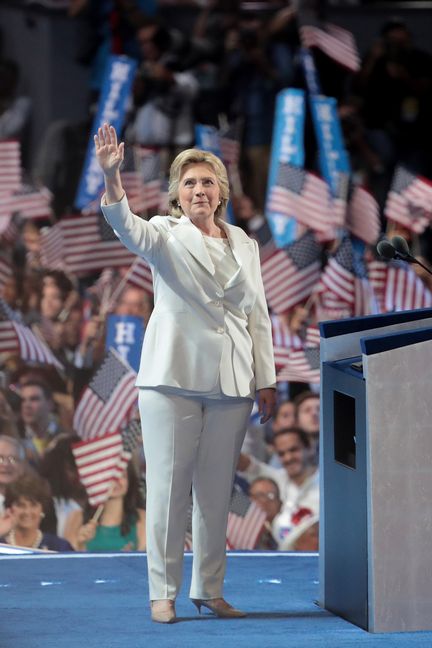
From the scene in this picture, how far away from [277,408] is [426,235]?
1282 mm

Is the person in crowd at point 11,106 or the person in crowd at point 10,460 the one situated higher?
the person in crowd at point 11,106

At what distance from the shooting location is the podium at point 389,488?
9.37 feet

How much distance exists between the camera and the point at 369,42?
600 centimetres

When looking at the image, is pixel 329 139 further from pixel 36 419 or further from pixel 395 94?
pixel 36 419

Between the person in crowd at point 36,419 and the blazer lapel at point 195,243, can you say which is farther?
the person in crowd at point 36,419

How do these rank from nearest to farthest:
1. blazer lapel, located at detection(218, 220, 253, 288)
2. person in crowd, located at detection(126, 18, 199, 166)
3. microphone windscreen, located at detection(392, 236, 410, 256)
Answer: microphone windscreen, located at detection(392, 236, 410, 256), blazer lapel, located at detection(218, 220, 253, 288), person in crowd, located at detection(126, 18, 199, 166)

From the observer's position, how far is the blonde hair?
10.1 feet

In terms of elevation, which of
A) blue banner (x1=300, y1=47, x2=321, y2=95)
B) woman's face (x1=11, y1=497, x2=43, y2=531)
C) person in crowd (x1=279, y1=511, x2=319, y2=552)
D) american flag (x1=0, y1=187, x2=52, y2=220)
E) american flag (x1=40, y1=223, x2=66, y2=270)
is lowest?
person in crowd (x1=279, y1=511, x2=319, y2=552)

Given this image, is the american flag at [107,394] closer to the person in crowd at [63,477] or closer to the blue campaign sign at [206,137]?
the person in crowd at [63,477]

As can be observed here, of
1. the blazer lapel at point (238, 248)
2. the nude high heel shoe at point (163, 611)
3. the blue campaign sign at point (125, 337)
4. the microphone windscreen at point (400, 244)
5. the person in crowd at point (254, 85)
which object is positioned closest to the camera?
the microphone windscreen at point (400, 244)

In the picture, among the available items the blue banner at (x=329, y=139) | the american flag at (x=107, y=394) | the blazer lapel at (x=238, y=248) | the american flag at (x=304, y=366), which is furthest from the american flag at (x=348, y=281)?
the blazer lapel at (x=238, y=248)

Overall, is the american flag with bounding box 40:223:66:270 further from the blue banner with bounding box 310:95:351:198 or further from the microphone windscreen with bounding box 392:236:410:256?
the microphone windscreen with bounding box 392:236:410:256

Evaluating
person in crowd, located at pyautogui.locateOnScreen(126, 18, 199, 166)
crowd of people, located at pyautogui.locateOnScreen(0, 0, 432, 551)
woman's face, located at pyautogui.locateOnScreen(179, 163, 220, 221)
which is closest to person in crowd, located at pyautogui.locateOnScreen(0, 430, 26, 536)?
crowd of people, located at pyautogui.locateOnScreen(0, 0, 432, 551)

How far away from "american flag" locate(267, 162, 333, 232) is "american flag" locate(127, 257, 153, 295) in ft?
2.42
